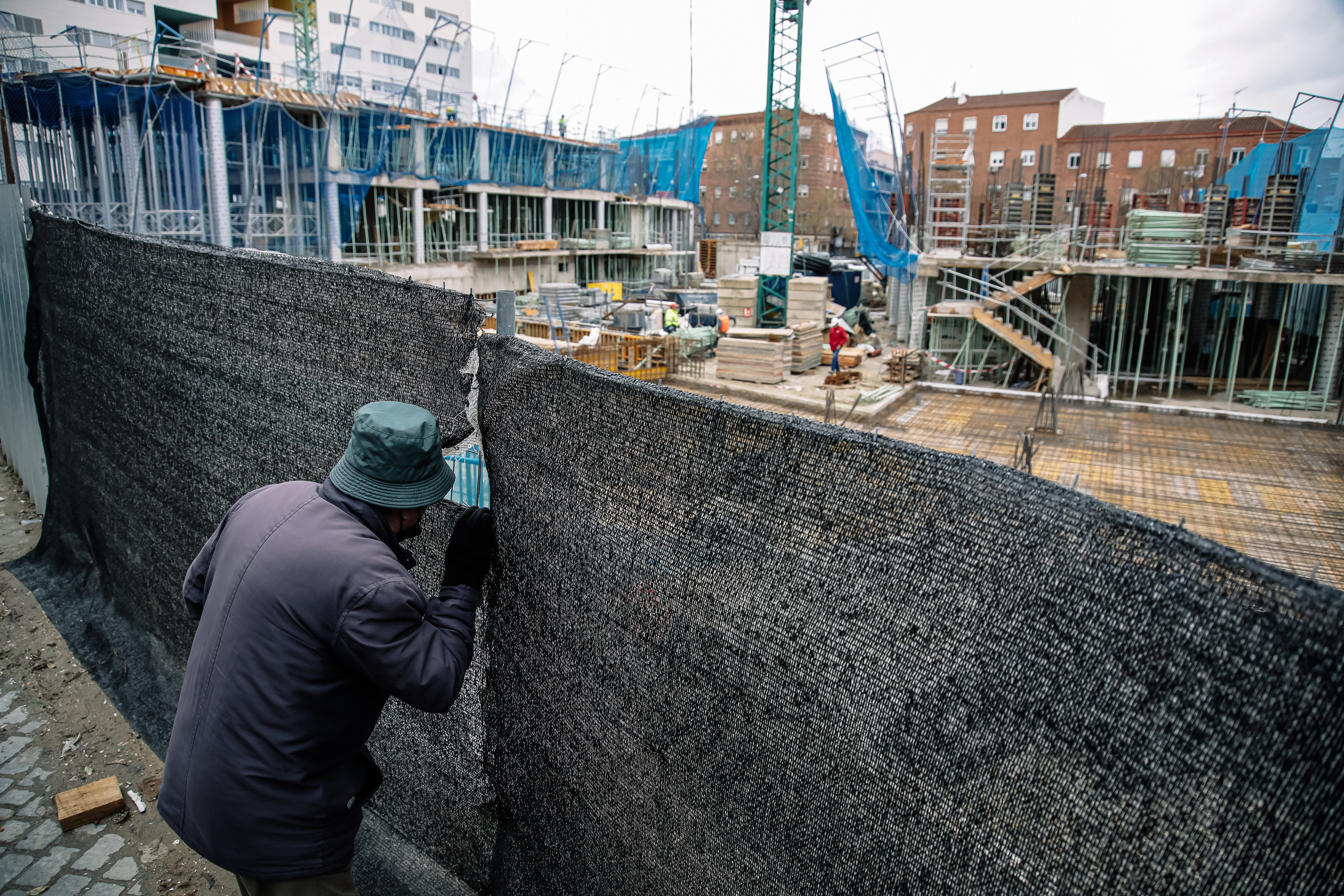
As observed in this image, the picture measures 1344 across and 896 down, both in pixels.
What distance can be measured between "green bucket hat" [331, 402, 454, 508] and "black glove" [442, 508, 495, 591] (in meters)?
0.20

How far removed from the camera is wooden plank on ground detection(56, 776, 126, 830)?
3660 mm

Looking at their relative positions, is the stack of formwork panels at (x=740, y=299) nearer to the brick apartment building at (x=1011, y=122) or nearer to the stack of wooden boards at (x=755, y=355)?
the stack of wooden boards at (x=755, y=355)

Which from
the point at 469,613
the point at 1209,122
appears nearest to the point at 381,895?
the point at 469,613

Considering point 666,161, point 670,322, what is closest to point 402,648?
point 670,322

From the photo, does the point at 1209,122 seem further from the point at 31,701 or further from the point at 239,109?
the point at 31,701

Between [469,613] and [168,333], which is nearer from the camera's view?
[469,613]

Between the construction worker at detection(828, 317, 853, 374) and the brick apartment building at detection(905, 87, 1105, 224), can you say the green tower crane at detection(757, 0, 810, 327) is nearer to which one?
the construction worker at detection(828, 317, 853, 374)

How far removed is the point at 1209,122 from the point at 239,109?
6418cm

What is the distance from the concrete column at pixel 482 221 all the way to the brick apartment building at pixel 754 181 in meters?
36.7

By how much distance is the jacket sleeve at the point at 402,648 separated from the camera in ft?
6.30

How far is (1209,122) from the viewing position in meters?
59.2

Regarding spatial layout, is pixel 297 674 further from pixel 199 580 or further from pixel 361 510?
pixel 199 580

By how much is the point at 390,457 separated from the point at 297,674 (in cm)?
58

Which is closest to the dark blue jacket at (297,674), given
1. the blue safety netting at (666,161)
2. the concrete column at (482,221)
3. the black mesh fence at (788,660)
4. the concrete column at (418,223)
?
the black mesh fence at (788,660)
